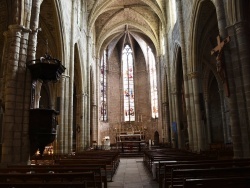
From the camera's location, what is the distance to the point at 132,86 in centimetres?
3541

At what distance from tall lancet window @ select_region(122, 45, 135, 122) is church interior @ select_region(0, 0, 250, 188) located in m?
0.15

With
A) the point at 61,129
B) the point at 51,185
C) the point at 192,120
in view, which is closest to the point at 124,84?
the point at 192,120

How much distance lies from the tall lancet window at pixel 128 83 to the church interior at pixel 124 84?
155 millimetres

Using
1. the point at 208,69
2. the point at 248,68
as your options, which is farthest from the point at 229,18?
the point at 208,69

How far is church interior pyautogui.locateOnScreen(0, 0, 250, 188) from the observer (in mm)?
7445

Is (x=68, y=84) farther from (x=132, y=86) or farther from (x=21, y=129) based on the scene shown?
(x=132, y=86)

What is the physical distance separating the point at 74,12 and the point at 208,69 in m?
15.8

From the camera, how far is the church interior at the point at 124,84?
745 centimetres

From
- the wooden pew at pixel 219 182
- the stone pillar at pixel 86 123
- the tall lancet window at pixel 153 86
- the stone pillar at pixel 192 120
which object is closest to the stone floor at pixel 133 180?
the wooden pew at pixel 219 182

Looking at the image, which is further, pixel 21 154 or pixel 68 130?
pixel 68 130

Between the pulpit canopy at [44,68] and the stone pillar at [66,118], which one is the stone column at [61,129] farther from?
the pulpit canopy at [44,68]

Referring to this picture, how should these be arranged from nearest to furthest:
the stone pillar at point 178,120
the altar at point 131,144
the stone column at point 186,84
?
the stone column at point 186,84 → the stone pillar at point 178,120 → the altar at point 131,144

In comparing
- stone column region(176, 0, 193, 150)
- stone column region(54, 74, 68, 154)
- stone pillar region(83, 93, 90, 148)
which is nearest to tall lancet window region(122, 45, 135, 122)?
stone pillar region(83, 93, 90, 148)

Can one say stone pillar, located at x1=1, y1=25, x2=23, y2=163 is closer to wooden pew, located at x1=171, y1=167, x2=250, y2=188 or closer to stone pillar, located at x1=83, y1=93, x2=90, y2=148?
wooden pew, located at x1=171, y1=167, x2=250, y2=188
